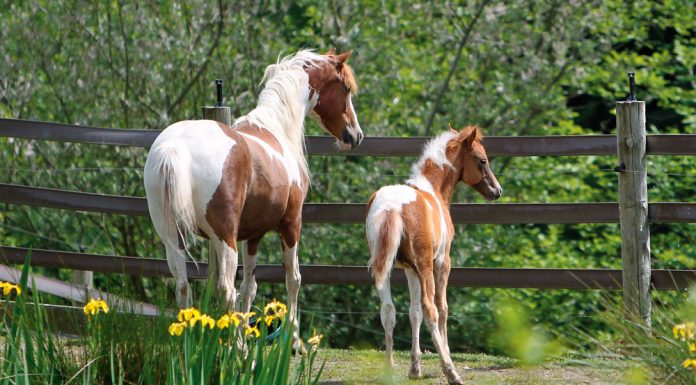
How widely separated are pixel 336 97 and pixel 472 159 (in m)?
0.89

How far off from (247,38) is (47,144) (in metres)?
2.04

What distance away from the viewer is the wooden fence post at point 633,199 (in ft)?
21.0

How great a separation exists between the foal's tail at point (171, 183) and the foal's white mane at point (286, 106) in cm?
95

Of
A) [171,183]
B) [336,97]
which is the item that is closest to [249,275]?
[336,97]

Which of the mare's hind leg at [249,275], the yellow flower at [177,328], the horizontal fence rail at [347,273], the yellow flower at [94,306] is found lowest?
the horizontal fence rail at [347,273]

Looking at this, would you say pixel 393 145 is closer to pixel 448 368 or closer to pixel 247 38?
pixel 448 368

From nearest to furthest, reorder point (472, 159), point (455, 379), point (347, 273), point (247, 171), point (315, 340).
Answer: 1. point (315, 340)
2. point (247, 171)
3. point (455, 379)
4. point (472, 159)
5. point (347, 273)

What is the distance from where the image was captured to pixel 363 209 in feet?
22.5

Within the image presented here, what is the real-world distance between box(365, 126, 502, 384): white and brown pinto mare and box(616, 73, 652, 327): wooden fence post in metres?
0.96

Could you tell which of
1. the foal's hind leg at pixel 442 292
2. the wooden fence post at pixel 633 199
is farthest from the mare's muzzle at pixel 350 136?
the wooden fence post at pixel 633 199

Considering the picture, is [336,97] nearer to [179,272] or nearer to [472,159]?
[472,159]

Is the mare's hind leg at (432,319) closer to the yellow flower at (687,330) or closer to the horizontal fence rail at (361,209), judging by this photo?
the horizontal fence rail at (361,209)

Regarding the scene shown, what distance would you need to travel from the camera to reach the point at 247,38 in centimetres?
977

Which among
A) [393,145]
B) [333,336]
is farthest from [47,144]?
[393,145]
